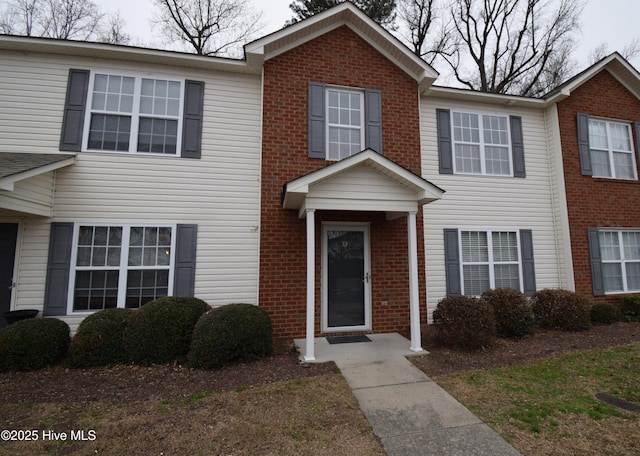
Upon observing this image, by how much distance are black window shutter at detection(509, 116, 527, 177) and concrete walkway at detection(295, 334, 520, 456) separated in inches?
234

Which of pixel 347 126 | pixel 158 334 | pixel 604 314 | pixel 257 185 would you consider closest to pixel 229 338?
pixel 158 334

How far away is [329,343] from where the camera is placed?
20.6ft

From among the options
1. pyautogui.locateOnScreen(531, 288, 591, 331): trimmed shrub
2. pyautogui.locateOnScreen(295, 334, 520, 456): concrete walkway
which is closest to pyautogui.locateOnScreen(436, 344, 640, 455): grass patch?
pyautogui.locateOnScreen(295, 334, 520, 456): concrete walkway

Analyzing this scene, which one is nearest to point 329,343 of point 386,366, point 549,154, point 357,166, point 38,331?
point 386,366

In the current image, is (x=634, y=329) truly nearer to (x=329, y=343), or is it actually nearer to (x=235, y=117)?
(x=329, y=343)

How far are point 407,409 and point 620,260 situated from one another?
894 cm

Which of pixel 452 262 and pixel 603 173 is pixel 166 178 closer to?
pixel 452 262

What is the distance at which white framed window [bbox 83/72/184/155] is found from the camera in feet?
21.2

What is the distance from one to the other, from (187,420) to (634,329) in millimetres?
9586

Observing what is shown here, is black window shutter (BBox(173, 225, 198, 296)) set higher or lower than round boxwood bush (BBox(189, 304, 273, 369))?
higher

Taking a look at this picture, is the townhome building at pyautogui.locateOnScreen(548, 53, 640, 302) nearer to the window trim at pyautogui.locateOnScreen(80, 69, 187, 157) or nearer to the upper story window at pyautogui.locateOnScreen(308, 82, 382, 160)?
the upper story window at pyautogui.locateOnScreen(308, 82, 382, 160)

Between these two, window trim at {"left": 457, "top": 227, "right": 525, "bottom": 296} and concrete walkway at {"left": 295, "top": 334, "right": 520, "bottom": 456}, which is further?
window trim at {"left": 457, "top": 227, "right": 525, "bottom": 296}

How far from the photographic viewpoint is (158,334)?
5.23m

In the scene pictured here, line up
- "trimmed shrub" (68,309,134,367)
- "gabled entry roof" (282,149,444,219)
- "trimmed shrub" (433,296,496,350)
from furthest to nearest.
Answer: "trimmed shrub" (433,296,496,350) → "gabled entry roof" (282,149,444,219) → "trimmed shrub" (68,309,134,367)
